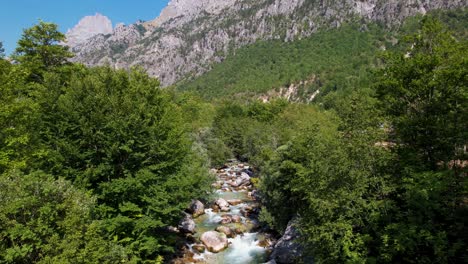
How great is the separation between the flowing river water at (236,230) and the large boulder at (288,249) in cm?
158

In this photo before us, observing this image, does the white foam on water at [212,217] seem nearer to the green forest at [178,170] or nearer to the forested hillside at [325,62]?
the green forest at [178,170]

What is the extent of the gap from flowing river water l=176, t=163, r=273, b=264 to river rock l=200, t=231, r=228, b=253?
0.33 meters

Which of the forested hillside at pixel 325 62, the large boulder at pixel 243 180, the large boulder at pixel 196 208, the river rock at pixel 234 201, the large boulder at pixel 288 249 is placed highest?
the forested hillside at pixel 325 62

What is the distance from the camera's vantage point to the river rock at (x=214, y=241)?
2861 cm

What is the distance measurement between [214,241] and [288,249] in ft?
24.9

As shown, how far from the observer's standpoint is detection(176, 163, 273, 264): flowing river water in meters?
27.2

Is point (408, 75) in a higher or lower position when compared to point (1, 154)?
higher

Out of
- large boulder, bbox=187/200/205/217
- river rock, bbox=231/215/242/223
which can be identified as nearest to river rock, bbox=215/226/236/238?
river rock, bbox=231/215/242/223

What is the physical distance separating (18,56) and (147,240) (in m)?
24.9

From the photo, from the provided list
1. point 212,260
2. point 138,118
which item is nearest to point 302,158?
point 212,260

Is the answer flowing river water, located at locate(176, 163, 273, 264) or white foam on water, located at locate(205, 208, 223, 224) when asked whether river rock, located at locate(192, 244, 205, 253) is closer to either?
flowing river water, located at locate(176, 163, 273, 264)

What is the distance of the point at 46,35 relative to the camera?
110ft

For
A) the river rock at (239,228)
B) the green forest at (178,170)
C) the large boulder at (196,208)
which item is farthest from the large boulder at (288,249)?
the large boulder at (196,208)

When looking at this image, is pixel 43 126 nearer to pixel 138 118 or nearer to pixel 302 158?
pixel 138 118
